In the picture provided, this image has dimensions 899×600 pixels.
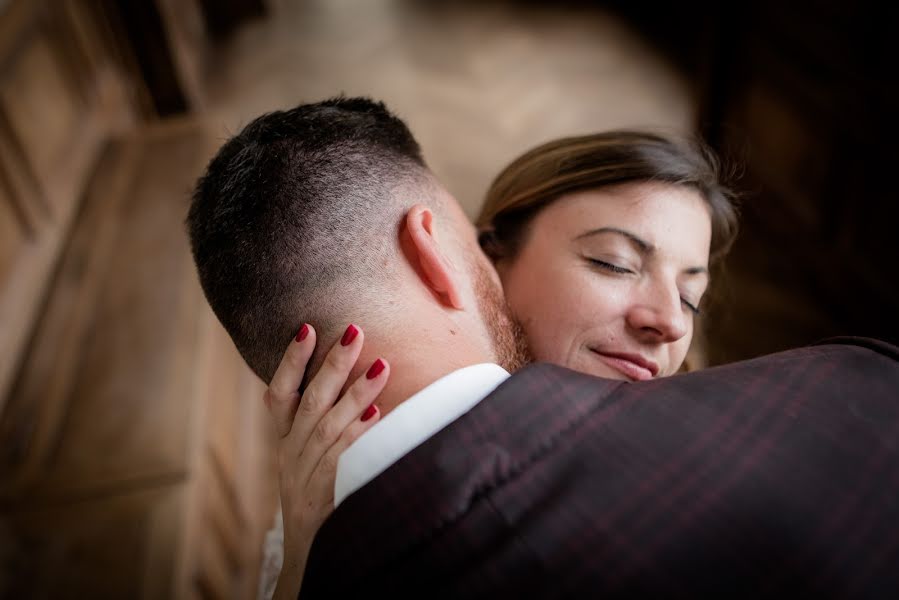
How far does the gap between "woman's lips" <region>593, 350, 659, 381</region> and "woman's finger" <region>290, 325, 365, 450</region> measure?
0.44 meters

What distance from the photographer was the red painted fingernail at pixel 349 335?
2.62ft

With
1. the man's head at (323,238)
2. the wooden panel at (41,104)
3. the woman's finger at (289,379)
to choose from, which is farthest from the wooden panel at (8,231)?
the woman's finger at (289,379)

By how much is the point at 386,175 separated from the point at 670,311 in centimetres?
47

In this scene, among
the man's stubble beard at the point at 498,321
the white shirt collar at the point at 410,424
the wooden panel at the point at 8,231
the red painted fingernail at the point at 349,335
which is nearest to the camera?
the white shirt collar at the point at 410,424

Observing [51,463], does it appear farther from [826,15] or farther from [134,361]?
[826,15]

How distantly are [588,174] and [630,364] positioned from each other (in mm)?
346

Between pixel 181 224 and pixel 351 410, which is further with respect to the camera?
pixel 181 224

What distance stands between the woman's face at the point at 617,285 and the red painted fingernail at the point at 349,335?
400 millimetres

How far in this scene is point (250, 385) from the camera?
2443 mm

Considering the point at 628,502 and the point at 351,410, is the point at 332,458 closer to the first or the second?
the point at 351,410

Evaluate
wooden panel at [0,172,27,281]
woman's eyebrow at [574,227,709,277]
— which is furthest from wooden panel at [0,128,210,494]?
woman's eyebrow at [574,227,709,277]

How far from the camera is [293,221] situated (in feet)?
2.90

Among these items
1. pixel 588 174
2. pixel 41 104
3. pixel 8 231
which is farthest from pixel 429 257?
pixel 41 104

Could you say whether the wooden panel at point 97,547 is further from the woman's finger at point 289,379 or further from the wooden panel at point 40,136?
the woman's finger at point 289,379
